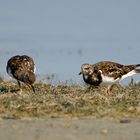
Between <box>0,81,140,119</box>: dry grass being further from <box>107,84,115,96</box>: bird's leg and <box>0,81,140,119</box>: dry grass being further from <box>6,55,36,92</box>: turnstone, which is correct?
<box>6,55,36,92</box>: turnstone

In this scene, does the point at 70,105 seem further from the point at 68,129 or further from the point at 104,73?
the point at 104,73

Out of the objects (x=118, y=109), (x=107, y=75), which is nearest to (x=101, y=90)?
(x=107, y=75)

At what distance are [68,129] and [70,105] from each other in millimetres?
1778

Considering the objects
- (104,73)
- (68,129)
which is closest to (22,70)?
(104,73)

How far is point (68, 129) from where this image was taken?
8781 mm

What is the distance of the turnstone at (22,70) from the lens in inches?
530

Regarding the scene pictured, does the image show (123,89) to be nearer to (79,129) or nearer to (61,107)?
(61,107)

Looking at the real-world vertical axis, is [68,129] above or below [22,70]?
below

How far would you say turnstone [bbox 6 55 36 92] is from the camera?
13.5m

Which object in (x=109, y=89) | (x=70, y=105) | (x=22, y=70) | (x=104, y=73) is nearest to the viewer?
→ (x=70, y=105)

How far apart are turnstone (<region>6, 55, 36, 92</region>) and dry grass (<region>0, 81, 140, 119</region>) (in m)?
1.09

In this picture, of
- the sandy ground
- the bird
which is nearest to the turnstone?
the bird

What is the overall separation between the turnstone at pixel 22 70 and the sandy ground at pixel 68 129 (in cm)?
387

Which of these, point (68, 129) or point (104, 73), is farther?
point (104, 73)
